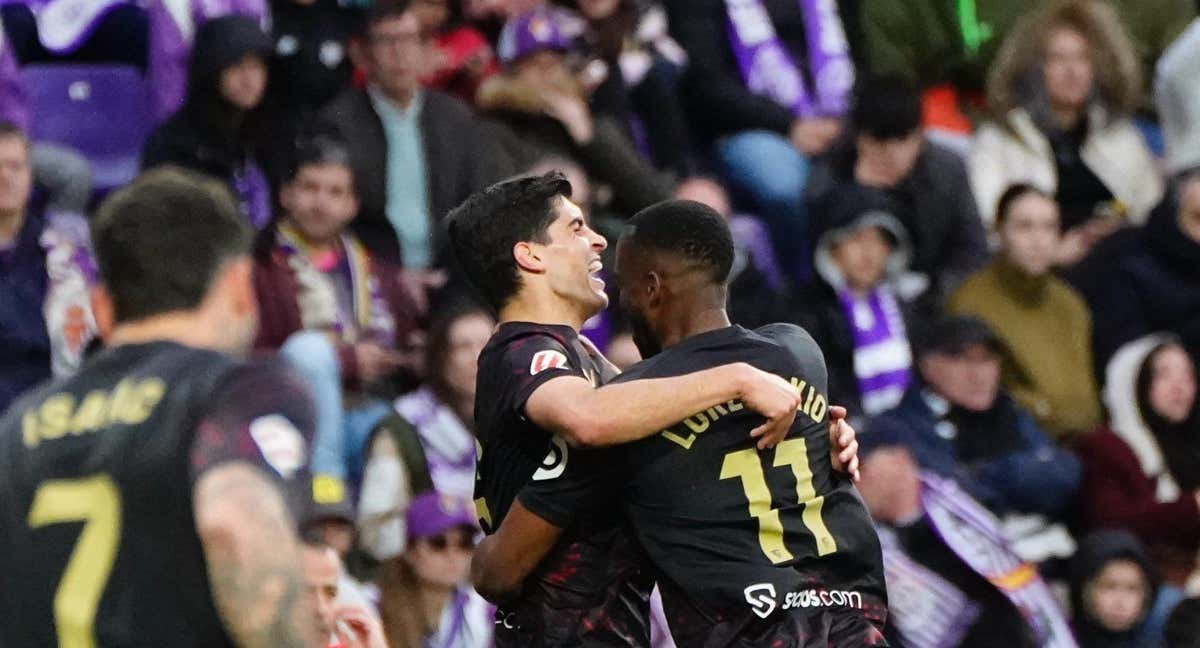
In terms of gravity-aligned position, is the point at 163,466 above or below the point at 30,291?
above

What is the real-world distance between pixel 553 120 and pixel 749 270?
1.09 metres

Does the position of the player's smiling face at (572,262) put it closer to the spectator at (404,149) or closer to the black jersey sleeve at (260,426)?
the black jersey sleeve at (260,426)

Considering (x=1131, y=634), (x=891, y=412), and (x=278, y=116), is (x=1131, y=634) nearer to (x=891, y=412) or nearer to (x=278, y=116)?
(x=891, y=412)

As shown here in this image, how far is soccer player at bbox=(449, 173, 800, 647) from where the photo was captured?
5309 millimetres

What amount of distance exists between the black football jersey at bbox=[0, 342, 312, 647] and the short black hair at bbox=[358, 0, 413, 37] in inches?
225

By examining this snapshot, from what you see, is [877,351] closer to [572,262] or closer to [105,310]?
[572,262]

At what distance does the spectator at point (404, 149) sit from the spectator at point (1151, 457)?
289 centimetres

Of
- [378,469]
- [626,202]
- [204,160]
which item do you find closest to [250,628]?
[378,469]

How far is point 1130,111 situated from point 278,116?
4.57 metres

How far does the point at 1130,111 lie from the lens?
11898mm

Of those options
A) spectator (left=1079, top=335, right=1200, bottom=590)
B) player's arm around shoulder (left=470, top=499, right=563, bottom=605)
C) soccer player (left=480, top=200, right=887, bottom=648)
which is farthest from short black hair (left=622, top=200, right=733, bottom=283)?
spectator (left=1079, top=335, right=1200, bottom=590)

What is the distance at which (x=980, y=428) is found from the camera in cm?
990

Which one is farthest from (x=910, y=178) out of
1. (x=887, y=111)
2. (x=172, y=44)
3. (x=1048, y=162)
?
(x=172, y=44)

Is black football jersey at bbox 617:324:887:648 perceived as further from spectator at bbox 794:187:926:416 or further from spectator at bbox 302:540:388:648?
spectator at bbox 794:187:926:416
